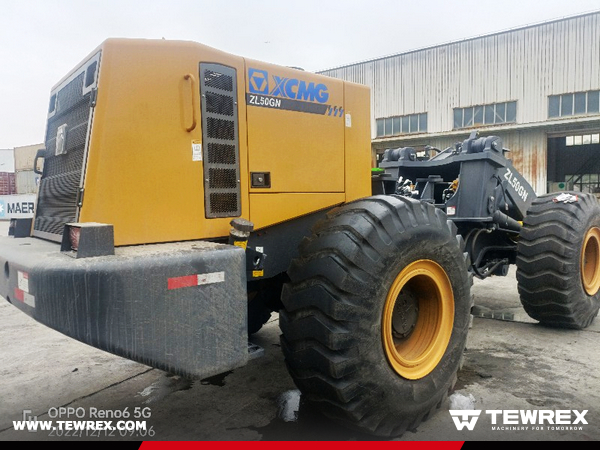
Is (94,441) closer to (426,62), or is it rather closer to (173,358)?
Answer: (173,358)

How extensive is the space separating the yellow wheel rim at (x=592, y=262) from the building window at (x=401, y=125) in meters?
20.1

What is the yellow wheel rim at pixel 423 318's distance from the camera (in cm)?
311

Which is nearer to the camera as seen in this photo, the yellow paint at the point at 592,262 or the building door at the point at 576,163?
the yellow paint at the point at 592,262

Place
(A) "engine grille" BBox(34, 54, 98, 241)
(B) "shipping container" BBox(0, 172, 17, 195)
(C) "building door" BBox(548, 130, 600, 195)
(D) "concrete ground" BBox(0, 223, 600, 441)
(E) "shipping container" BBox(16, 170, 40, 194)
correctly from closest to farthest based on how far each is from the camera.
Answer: (A) "engine grille" BBox(34, 54, 98, 241), (D) "concrete ground" BBox(0, 223, 600, 441), (C) "building door" BBox(548, 130, 600, 195), (B) "shipping container" BBox(0, 172, 17, 195), (E) "shipping container" BBox(16, 170, 40, 194)

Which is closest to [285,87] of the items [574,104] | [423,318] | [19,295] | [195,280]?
[195,280]

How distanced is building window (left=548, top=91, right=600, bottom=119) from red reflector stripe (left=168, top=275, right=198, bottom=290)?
23.2 m

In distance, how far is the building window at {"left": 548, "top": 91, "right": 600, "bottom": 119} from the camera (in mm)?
20784

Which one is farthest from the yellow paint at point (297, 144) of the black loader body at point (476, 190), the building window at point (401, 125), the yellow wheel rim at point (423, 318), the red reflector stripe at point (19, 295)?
the building window at point (401, 125)

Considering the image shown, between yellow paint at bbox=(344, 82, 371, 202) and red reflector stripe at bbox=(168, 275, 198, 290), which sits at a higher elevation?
yellow paint at bbox=(344, 82, 371, 202)

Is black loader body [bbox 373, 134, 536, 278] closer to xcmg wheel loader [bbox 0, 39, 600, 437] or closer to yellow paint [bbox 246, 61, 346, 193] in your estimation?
yellow paint [bbox 246, 61, 346, 193]

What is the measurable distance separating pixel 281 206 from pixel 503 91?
22709mm

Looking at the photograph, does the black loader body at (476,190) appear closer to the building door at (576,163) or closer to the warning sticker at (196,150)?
the warning sticker at (196,150)

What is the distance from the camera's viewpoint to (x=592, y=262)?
5.75 metres

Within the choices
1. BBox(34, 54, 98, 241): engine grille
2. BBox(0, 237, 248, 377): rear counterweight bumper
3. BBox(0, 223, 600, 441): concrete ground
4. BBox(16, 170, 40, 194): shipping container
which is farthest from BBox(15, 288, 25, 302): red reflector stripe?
BBox(16, 170, 40, 194): shipping container
